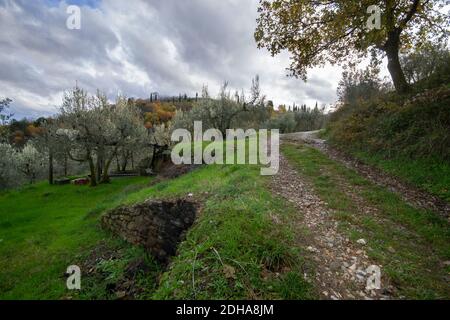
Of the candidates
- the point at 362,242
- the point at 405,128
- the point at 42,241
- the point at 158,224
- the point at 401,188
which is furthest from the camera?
the point at 42,241

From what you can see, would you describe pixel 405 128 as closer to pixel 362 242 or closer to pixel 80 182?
pixel 362 242

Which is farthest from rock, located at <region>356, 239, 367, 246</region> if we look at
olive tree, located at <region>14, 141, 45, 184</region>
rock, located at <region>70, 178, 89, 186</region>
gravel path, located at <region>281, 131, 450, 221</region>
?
olive tree, located at <region>14, 141, 45, 184</region>

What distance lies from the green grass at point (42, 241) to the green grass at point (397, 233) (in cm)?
963

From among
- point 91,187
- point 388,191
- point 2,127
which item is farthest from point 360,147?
point 2,127

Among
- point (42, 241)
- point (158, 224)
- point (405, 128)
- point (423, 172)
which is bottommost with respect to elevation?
point (42, 241)

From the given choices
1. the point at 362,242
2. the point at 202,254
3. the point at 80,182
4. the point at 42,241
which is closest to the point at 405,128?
the point at 362,242

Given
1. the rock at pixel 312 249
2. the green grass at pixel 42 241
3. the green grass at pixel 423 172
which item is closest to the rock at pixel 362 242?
the rock at pixel 312 249

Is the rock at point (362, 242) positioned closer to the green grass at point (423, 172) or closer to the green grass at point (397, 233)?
the green grass at point (397, 233)

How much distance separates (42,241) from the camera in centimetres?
1335

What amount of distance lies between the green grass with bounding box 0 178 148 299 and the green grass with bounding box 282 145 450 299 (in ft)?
31.6

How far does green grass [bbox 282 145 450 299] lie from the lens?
4684 mm

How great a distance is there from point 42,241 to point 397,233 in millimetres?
16019

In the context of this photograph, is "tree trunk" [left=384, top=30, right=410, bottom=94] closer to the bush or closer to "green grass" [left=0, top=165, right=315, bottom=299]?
the bush

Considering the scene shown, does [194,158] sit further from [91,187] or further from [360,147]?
[91,187]
